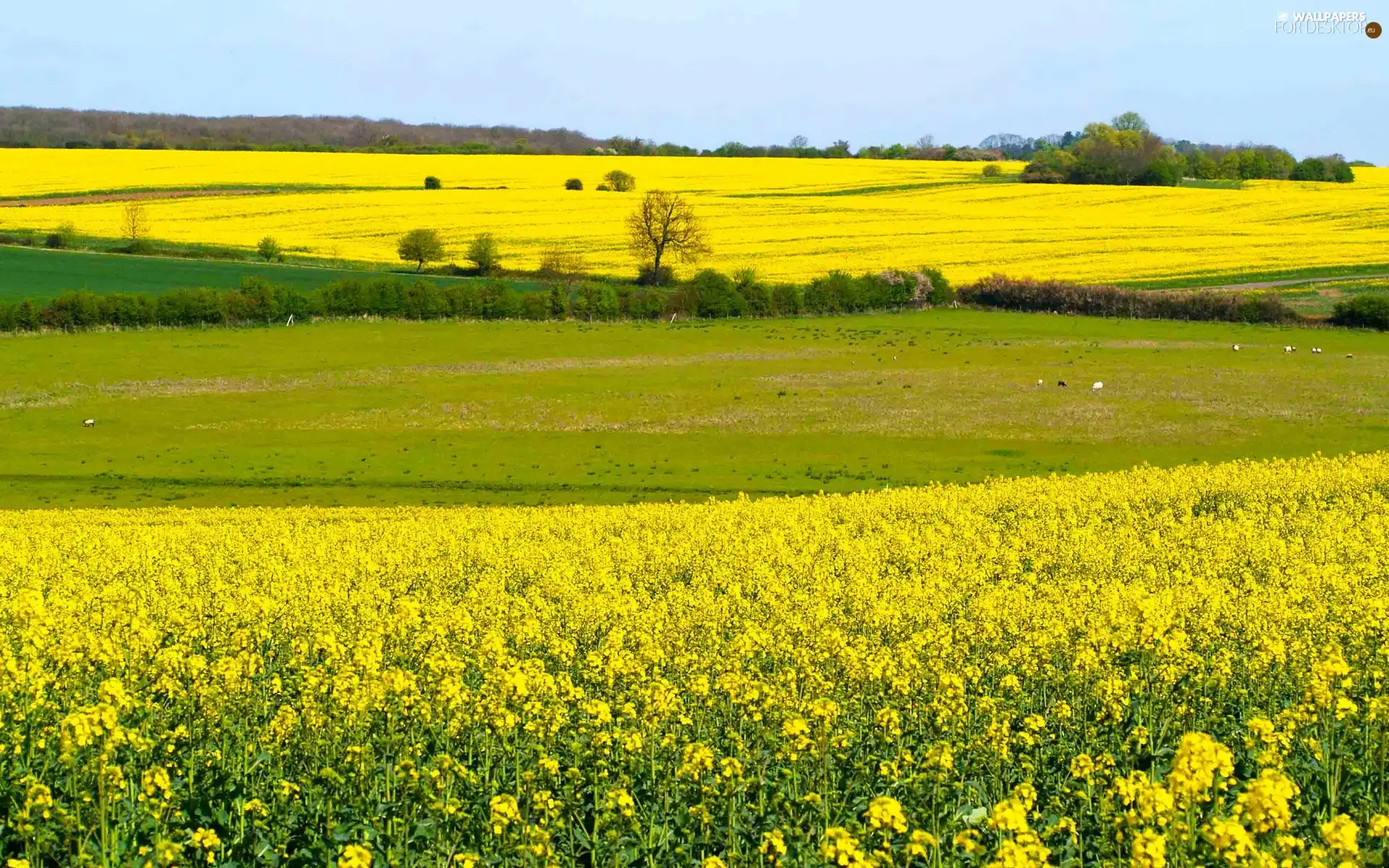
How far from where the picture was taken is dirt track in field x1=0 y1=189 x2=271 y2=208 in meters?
112

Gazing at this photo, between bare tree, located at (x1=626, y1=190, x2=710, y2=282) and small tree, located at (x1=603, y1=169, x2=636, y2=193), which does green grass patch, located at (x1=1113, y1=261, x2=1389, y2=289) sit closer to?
bare tree, located at (x1=626, y1=190, x2=710, y2=282)

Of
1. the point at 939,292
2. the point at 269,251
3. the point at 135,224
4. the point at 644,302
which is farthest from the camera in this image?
the point at 135,224

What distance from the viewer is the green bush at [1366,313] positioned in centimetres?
7100

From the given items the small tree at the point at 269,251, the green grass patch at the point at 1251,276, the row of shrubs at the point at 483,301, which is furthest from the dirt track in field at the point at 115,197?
the green grass patch at the point at 1251,276

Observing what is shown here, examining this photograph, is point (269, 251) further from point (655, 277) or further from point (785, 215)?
point (785, 215)

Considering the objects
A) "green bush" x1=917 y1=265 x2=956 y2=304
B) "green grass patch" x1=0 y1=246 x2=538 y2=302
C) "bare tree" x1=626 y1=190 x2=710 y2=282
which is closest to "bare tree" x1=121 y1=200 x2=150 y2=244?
"green grass patch" x1=0 y1=246 x2=538 y2=302

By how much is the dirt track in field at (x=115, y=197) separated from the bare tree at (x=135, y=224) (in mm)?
10761

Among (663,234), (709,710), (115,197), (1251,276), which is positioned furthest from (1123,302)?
(115,197)

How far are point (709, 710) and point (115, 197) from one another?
117313 millimetres

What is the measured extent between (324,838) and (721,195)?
394ft

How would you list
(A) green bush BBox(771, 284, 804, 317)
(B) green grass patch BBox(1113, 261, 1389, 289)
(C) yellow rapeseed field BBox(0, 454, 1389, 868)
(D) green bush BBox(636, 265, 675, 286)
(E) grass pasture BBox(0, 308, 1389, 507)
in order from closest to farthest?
(C) yellow rapeseed field BBox(0, 454, 1389, 868) < (E) grass pasture BBox(0, 308, 1389, 507) < (A) green bush BBox(771, 284, 804, 317) < (B) green grass patch BBox(1113, 261, 1389, 289) < (D) green bush BBox(636, 265, 675, 286)

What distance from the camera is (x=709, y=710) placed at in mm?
12148

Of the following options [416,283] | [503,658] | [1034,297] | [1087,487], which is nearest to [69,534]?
[503,658]

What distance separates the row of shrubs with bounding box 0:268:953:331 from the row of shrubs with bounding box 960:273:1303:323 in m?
3.00
